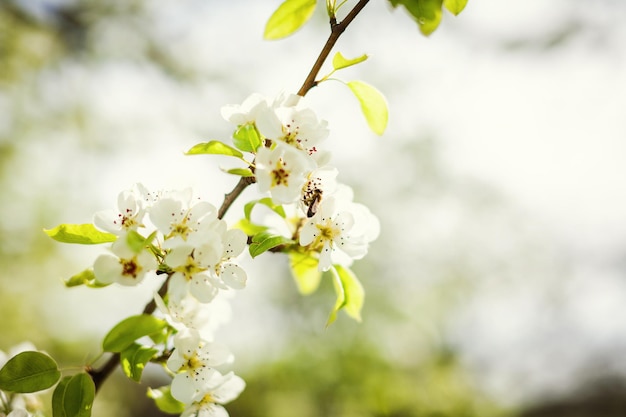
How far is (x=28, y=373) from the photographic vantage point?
0.57 m

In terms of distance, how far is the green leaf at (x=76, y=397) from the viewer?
534 millimetres

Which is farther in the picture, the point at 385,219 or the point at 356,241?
the point at 385,219

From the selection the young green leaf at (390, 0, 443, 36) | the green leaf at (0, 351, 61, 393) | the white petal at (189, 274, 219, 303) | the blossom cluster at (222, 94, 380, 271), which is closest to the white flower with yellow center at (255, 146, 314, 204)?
the blossom cluster at (222, 94, 380, 271)

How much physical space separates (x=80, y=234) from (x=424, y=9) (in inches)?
17.8

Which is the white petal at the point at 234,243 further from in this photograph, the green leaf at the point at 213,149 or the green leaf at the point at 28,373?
the green leaf at the point at 28,373

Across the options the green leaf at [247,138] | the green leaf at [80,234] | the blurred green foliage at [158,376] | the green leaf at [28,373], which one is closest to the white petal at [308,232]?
the green leaf at [247,138]

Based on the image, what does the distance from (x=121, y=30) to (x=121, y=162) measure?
1.26 meters

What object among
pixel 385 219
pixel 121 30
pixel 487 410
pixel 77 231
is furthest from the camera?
pixel 385 219

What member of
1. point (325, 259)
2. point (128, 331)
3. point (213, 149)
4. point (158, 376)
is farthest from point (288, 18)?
point (158, 376)

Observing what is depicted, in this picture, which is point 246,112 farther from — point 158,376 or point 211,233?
point 158,376

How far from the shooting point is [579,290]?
5.33 metres

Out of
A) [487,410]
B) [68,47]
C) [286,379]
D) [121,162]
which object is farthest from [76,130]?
[487,410]

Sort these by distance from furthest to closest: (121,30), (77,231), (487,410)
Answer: (121,30) → (487,410) → (77,231)

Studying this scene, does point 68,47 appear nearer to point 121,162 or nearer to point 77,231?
point 121,162
